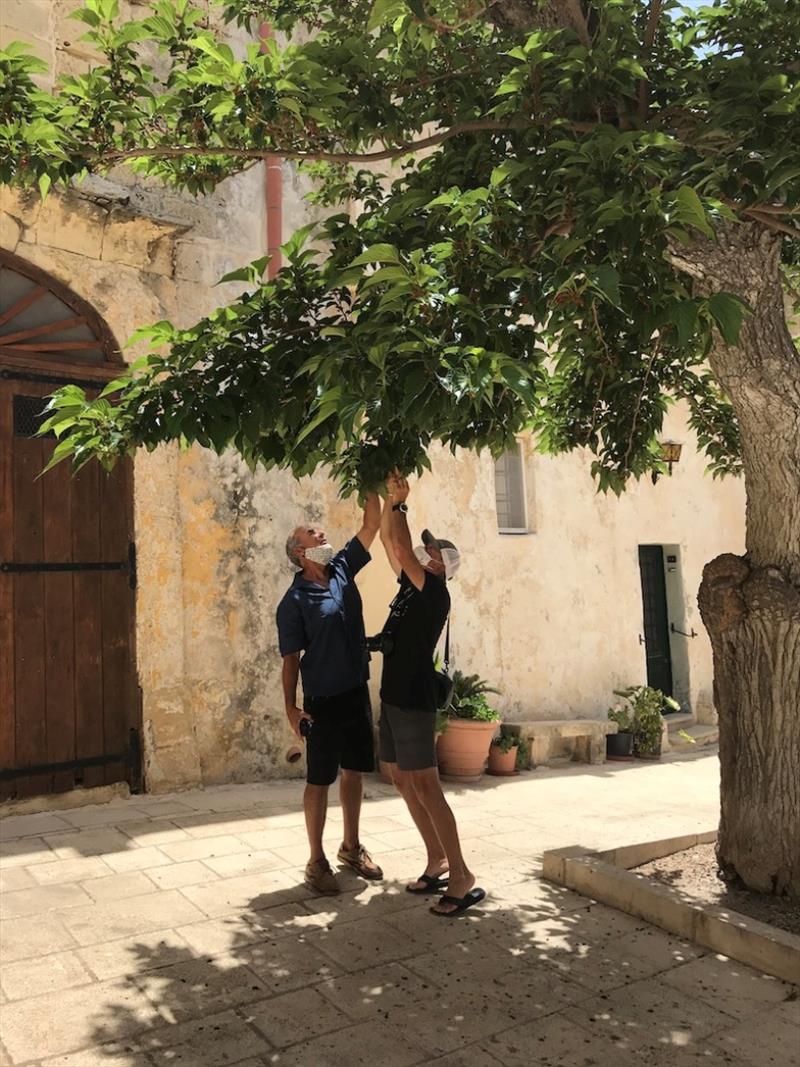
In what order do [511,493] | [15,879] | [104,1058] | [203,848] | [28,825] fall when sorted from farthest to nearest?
1. [511,493]
2. [28,825]
3. [203,848]
4. [15,879]
5. [104,1058]

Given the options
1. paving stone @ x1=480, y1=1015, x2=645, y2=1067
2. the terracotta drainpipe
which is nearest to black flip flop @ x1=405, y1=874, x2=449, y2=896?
paving stone @ x1=480, y1=1015, x2=645, y2=1067

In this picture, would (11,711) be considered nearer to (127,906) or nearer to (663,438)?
(127,906)

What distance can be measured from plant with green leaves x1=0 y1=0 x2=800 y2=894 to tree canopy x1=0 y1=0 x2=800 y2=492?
0.01m

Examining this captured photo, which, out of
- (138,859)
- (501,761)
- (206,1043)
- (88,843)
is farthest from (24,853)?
(501,761)

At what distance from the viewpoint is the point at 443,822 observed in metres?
4.11

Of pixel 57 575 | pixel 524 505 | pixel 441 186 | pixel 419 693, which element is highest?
pixel 441 186

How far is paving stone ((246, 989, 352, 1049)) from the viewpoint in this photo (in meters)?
3.00

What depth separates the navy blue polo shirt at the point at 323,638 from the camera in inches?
174

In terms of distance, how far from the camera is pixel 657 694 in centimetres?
976

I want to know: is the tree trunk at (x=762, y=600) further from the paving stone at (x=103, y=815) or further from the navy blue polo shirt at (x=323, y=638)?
the paving stone at (x=103, y=815)

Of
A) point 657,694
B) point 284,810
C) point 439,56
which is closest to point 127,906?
point 284,810

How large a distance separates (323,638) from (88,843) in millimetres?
2079

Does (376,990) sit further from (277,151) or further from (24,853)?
(277,151)

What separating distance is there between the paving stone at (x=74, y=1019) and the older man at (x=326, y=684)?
50.8 inches
